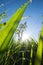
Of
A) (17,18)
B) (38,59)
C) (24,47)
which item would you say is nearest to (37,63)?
(38,59)

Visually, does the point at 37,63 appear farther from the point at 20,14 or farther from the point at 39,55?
the point at 20,14

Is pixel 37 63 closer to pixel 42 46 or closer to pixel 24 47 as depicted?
pixel 42 46

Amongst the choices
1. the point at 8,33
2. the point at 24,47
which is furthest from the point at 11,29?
the point at 24,47

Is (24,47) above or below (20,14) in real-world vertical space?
above

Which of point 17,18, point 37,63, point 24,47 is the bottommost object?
point 37,63

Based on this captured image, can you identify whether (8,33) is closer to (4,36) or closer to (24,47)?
(4,36)

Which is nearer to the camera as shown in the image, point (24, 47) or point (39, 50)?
point (39, 50)

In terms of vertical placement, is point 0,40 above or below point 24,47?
below

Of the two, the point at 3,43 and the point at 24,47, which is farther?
the point at 24,47

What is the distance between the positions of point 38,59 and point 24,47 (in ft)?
6.41

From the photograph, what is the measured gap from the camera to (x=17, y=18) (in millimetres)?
379

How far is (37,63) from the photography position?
30 centimetres

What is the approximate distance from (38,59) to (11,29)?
99mm

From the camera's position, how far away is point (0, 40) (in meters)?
0.35
